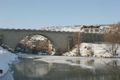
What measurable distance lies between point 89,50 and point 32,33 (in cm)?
1588

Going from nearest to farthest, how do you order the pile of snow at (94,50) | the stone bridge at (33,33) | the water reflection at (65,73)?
the water reflection at (65,73), the pile of snow at (94,50), the stone bridge at (33,33)

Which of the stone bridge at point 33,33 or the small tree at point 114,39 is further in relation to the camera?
the stone bridge at point 33,33

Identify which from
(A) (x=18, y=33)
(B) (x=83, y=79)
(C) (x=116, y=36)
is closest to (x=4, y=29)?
(A) (x=18, y=33)

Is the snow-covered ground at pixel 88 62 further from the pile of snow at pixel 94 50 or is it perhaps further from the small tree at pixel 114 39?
the pile of snow at pixel 94 50

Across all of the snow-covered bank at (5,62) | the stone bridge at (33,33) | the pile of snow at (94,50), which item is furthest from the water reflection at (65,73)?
the stone bridge at (33,33)

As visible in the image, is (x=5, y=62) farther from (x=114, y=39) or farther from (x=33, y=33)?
(x=33, y=33)

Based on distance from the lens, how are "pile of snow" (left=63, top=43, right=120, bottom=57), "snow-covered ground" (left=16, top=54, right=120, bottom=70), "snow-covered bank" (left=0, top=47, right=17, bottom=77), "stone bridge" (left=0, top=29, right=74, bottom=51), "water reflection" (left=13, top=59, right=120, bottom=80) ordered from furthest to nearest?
"stone bridge" (left=0, top=29, right=74, bottom=51) → "pile of snow" (left=63, top=43, right=120, bottom=57) → "snow-covered ground" (left=16, top=54, right=120, bottom=70) → "water reflection" (left=13, top=59, right=120, bottom=80) → "snow-covered bank" (left=0, top=47, right=17, bottom=77)

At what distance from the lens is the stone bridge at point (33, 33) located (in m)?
94.8

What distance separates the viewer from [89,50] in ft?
289

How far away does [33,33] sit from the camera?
9606 centimetres

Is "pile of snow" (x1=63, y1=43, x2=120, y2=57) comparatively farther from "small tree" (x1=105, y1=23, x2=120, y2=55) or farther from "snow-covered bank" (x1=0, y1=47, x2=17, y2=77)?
"snow-covered bank" (x1=0, y1=47, x2=17, y2=77)

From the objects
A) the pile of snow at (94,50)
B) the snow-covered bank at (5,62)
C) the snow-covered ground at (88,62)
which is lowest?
the pile of snow at (94,50)

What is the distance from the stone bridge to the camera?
94812mm

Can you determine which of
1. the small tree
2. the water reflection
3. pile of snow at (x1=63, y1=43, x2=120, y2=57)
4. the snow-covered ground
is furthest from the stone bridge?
the water reflection
